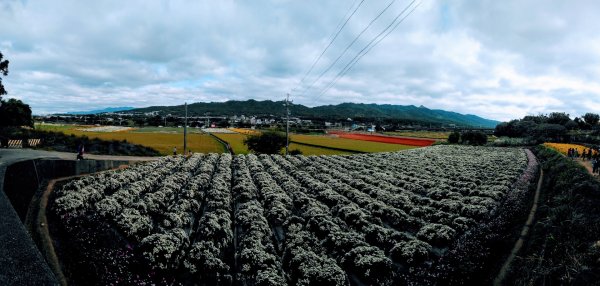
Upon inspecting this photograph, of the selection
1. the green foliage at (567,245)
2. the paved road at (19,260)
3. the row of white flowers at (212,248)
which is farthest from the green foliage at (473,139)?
the paved road at (19,260)

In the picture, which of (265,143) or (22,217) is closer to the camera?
(22,217)

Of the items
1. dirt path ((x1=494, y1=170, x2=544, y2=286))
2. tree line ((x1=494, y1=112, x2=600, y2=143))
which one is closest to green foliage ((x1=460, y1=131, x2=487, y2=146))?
tree line ((x1=494, y1=112, x2=600, y2=143))

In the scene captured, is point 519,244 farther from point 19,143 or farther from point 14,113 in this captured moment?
point 14,113

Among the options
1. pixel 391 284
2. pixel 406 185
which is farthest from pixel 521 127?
pixel 391 284

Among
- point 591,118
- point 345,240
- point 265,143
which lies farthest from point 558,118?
point 345,240

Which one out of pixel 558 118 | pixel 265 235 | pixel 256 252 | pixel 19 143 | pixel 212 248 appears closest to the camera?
pixel 256 252

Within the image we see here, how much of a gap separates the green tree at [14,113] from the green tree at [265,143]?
37.0 meters

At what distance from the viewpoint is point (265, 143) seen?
221 feet

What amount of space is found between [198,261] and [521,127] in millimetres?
136240

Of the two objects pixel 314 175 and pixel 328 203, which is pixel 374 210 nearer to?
pixel 328 203

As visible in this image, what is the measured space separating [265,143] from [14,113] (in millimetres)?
40250

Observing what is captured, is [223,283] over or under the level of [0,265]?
under

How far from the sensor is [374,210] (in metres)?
19.2

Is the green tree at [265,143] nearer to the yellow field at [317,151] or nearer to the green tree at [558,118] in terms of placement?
the yellow field at [317,151]
